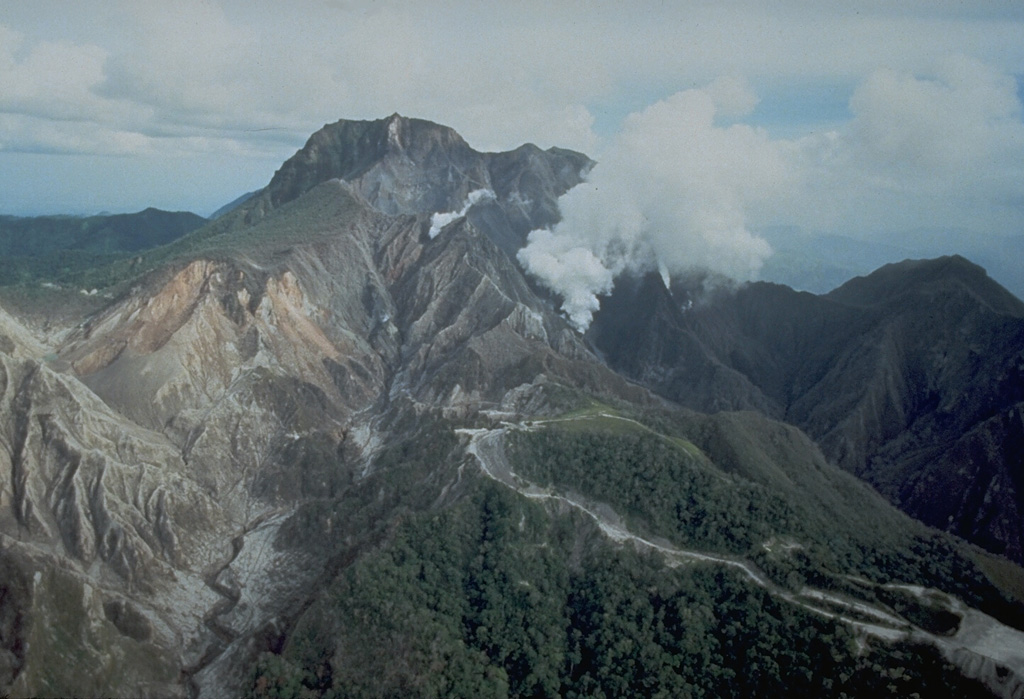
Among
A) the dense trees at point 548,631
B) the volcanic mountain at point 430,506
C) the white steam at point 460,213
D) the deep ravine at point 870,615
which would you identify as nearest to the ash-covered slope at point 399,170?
the white steam at point 460,213

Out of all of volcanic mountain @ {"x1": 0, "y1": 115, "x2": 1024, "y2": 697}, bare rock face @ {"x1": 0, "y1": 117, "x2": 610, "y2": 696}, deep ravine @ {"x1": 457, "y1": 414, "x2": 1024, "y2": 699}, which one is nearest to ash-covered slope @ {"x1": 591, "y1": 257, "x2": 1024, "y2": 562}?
volcanic mountain @ {"x1": 0, "y1": 115, "x2": 1024, "y2": 697}

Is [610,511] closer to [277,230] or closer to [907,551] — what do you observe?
[907,551]


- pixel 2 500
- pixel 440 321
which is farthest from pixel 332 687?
pixel 440 321

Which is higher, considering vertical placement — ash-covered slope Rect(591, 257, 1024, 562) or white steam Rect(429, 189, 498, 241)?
white steam Rect(429, 189, 498, 241)

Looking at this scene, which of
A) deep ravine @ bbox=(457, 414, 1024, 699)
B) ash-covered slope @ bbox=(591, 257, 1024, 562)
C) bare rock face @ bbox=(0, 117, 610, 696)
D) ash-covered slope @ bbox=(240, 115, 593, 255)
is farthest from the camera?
ash-covered slope @ bbox=(240, 115, 593, 255)

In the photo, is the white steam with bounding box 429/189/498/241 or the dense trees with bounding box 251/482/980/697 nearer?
the dense trees with bounding box 251/482/980/697

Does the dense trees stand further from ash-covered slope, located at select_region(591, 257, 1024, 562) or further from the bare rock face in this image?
ash-covered slope, located at select_region(591, 257, 1024, 562)

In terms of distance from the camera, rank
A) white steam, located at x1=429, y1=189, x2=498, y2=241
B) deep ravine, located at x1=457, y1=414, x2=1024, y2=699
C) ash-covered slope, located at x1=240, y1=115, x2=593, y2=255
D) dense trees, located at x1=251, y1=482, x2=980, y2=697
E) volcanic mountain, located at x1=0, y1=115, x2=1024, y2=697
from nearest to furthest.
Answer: deep ravine, located at x1=457, y1=414, x2=1024, y2=699
dense trees, located at x1=251, y1=482, x2=980, y2=697
volcanic mountain, located at x1=0, y1=115, x2=1024, y2=697
white steam, located at x1=429, y1=189, x2=498, y2=241
ash-covered slope, located at x1=240, y1=115, x2=593, y2=255

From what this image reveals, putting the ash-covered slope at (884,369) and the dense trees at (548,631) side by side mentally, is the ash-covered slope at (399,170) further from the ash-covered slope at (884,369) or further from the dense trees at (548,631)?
the dense trees at (548,631)
